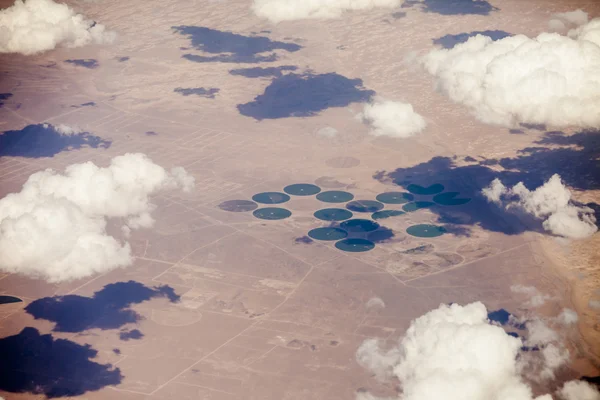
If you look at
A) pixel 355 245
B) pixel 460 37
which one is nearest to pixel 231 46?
pixel 460 37

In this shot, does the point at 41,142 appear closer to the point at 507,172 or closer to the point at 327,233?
the point at 327,233

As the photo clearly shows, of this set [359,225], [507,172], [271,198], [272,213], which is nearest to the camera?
[359,225]

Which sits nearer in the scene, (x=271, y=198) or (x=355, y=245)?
(x=355, y=245)

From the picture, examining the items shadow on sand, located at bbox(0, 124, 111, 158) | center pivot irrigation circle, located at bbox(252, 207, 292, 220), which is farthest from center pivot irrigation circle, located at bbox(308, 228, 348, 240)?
shadow on sand, located at bbox(0, 124, 111, 158)

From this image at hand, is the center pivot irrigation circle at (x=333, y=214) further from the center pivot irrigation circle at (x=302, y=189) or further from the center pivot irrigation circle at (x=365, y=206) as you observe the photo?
the center pivot irrigation circle at (x=302, y=189)

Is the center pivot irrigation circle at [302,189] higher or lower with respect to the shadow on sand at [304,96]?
lower

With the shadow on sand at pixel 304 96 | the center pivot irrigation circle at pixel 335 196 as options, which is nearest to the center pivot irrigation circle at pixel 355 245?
the center pivot irrigation circle at pixel 335 196

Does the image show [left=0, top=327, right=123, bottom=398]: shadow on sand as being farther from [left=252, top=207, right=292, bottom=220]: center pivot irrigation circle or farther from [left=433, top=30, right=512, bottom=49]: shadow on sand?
[left=433, top=30, right=512, bottom=49]: shadow on sand
